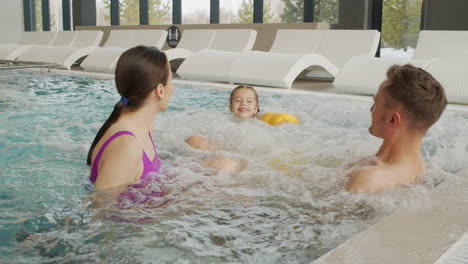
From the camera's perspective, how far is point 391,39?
37.3 ft

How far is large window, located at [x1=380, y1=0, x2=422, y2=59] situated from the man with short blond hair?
9.05 m

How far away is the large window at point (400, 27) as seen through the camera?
11.0 metres

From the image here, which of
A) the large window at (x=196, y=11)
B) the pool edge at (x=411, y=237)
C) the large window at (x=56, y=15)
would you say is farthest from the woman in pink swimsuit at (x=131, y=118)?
the large window at (x=56, y=15)

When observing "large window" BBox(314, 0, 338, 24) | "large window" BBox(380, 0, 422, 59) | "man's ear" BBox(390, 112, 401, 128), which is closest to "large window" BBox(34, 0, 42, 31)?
"large window" BBox(314, 0, 338, 24)

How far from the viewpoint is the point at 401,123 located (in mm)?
2549

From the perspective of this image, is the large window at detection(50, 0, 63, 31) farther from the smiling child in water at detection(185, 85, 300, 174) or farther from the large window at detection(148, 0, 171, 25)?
the smiling child in water at detection(185, 85, 300, 174)

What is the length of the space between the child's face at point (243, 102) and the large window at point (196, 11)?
11.2 meters

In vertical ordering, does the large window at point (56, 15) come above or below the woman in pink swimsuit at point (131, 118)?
above

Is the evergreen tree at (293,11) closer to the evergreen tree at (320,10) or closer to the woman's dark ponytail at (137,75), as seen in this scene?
the evergreen tree at (320,10)

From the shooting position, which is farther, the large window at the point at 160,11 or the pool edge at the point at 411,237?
the large window at the point at 160,11

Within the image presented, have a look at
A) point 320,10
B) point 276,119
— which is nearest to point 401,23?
point 320,10

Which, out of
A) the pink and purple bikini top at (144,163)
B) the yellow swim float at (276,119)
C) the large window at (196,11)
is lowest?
the yellow swim float at (276,119)

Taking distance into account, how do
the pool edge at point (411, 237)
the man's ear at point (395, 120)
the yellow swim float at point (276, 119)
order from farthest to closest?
the yellow swim float at point (276, 119), the man's ear at point (395, 120), the pool edge at point (411, 237)

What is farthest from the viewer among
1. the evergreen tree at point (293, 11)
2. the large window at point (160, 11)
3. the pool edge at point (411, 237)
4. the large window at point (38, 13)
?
the large window at point (38, 13)
